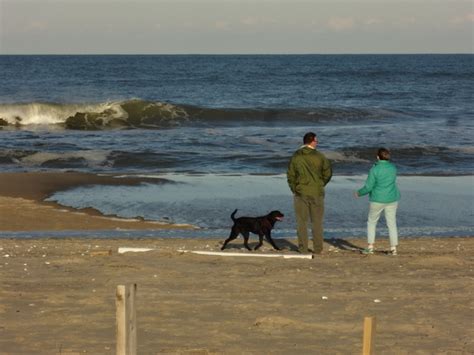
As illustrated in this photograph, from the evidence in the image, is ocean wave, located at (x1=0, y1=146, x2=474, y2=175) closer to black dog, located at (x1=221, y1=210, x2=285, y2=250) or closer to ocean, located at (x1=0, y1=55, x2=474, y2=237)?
ocean, located at (x1=0, y1=55, x2=474, y2=237)

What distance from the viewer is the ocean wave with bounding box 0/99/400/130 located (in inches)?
1529

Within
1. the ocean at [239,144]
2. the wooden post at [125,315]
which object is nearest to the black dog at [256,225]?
the ocean at [239,144]

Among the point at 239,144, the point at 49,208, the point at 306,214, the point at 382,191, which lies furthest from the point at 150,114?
the point at 382,191

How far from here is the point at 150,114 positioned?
40.5 meters

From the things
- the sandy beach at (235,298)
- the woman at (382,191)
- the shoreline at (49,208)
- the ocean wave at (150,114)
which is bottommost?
the ocean wave at (150,114)

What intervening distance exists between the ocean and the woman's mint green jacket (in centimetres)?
263

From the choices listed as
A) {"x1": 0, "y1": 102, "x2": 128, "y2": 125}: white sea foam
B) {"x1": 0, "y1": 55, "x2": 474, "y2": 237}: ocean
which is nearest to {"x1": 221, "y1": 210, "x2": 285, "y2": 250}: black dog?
{"x1": 0, "y1": 55, "x2": 474, "y2": 237}: ocean

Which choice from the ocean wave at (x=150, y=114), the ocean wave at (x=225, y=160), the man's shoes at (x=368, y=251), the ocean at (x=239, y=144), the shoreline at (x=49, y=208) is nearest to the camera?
the man's shoes at (x=368, y=251)

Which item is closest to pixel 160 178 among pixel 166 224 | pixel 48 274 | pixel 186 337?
pixel 166 224

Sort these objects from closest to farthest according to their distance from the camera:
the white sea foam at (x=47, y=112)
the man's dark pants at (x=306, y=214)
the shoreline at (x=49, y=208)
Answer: the man's dark pants at (x=306, y=214)
the shoreline at (x=49, y=208)
the white sea foam at (x=47, y=112)

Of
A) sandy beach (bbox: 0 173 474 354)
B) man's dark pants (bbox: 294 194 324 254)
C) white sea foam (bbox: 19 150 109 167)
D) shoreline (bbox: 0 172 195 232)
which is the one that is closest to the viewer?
sandy beach (bbox: 0 173 474 354)

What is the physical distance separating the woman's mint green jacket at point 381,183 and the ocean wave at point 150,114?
26.4 metres

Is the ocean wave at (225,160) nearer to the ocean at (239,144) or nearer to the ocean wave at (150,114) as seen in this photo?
the ocean at (239,144)

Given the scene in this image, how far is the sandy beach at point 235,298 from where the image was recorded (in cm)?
724
